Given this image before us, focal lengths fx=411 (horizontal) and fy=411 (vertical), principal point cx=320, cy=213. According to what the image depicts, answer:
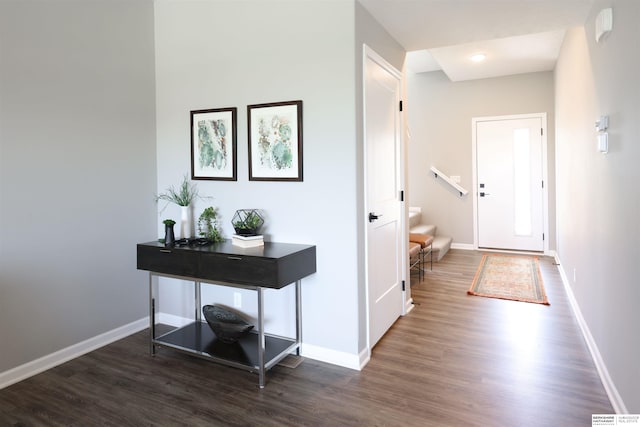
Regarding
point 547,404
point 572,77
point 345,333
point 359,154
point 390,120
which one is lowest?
point 547,404

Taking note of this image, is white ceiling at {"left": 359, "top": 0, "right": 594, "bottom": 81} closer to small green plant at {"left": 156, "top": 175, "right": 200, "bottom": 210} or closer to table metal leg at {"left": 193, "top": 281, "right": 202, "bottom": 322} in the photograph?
small green plant at {"left": 156, "top": 175, "right": 200, "bottom": 210}

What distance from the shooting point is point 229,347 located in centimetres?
278

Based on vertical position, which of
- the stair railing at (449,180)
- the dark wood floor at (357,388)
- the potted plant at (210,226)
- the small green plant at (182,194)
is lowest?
the dark wood floor at (357,388)

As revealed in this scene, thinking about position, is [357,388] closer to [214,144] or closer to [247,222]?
[247,222]

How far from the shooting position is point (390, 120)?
133 inches

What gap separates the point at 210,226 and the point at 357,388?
1.61 metres

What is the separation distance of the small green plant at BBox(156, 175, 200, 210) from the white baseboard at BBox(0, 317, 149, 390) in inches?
40.9

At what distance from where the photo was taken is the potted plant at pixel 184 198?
→ 3.16m

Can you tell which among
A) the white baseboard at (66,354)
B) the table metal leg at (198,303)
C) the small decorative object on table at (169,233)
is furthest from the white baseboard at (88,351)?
the small decorative object on table at (169,233)

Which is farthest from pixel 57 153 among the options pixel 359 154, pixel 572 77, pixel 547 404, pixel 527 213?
pixel 527 213

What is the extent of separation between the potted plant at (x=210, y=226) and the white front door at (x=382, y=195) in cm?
113

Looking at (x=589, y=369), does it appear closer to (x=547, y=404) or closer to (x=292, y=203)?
(x=547, y=404)

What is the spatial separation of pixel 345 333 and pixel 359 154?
1.19 m

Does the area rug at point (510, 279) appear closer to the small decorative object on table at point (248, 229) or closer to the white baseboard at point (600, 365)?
the white baseboard at point (600, 365)
